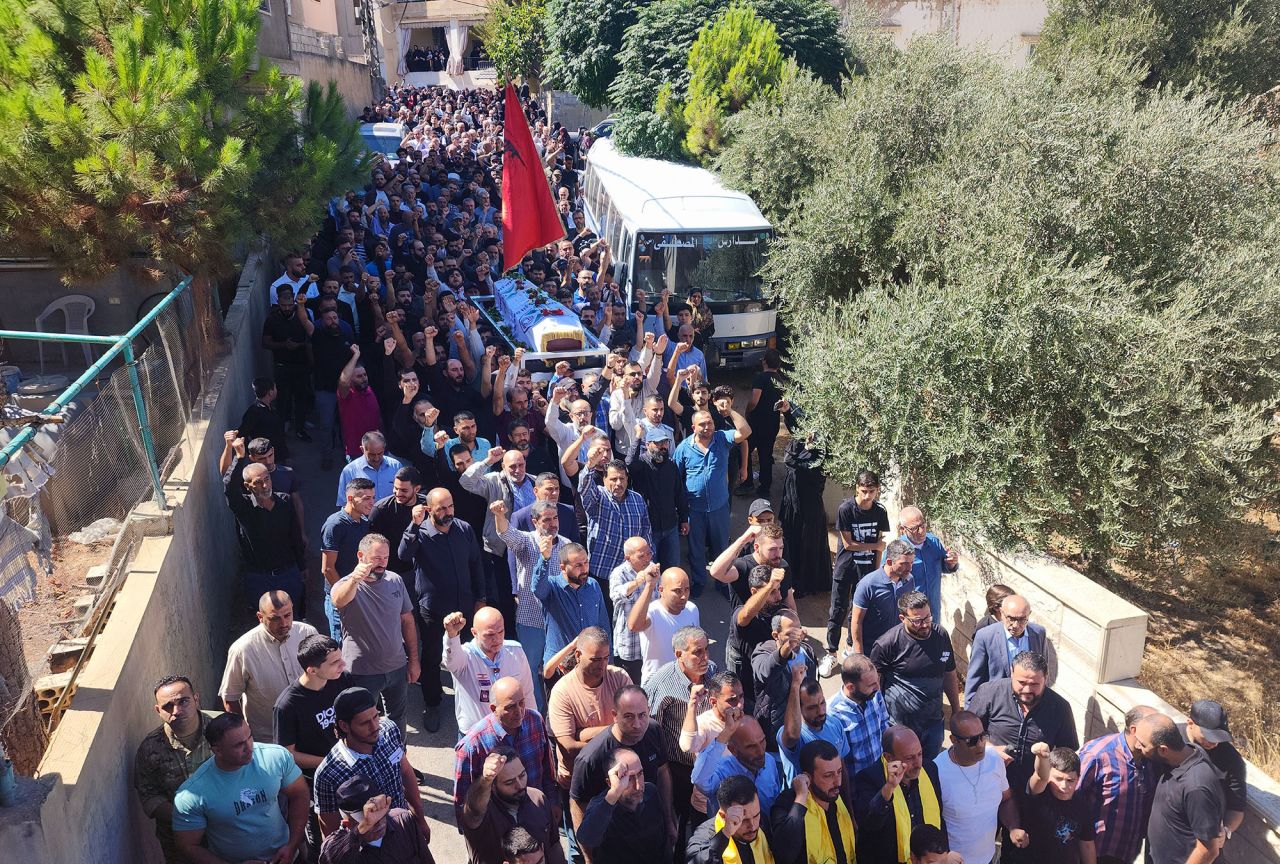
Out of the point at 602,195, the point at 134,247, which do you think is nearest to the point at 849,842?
the point at 134,247

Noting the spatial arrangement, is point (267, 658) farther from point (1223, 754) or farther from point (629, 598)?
point (1223, 754)

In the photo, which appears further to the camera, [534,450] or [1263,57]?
[1263,57]

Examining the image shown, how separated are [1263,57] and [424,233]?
1543 cm

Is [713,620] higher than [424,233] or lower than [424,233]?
lower

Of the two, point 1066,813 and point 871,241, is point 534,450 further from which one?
point 871,241

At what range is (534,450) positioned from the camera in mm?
8297

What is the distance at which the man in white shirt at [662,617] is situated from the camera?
5.37m

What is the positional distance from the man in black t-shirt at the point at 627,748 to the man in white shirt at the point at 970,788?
4.34 ft

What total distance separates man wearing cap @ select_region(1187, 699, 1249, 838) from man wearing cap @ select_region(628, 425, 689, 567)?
12.3 feet

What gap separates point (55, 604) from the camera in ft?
15.9

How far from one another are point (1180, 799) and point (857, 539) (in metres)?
2.78

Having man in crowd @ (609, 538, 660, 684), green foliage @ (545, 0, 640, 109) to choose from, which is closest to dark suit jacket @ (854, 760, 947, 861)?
man in crowd @ (609, 538, 660, 684)

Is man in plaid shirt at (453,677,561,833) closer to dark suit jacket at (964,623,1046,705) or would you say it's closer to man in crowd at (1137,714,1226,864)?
dark suit jacket at (964,623,1046,705)

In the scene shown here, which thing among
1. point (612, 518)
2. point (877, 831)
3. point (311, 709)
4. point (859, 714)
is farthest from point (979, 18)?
point (311, 709)
